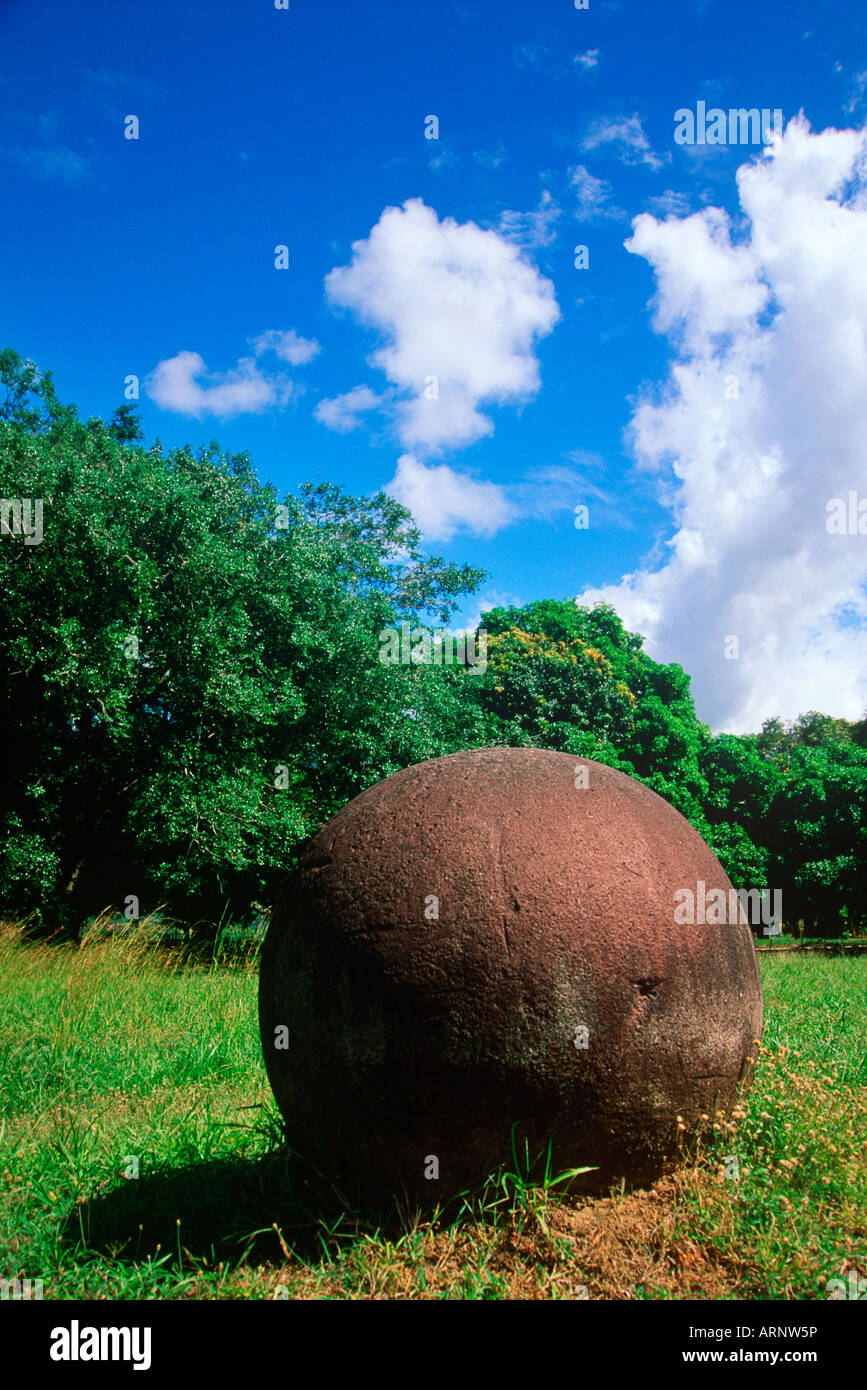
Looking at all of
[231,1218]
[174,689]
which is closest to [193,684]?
[174,689]

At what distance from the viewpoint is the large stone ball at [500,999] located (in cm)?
373

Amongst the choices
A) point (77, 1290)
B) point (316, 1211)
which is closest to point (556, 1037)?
point (316, 1211)

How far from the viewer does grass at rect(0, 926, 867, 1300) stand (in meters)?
3.52

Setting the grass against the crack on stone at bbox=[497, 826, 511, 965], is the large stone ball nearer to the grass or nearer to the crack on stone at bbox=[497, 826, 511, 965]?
the crack on stone at bbox=[497, 826, 511, 965]

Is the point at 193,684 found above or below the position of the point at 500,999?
above

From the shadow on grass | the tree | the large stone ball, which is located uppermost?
the tree

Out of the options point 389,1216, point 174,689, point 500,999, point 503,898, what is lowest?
point 389,1216

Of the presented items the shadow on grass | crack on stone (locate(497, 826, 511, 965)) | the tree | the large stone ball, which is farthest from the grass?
the tree

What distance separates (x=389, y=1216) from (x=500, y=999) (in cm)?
121

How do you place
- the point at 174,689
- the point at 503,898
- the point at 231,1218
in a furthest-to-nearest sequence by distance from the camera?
the point at 174,689
the point at 231,1218
the point at 503,898

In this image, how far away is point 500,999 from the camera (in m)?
3.72

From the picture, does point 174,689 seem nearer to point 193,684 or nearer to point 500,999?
point 193,684

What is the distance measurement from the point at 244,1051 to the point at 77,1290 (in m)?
3.61

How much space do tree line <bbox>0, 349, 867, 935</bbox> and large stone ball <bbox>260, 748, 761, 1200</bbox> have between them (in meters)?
9.33
